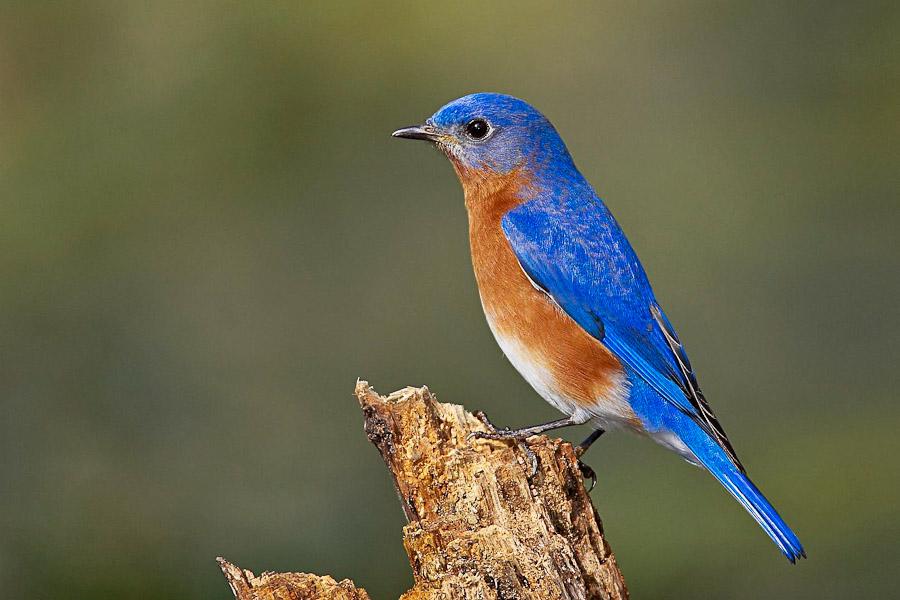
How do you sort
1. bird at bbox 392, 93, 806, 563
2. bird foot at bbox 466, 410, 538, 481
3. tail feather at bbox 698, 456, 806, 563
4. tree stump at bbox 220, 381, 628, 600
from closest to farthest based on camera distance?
tree stump at bbox 220, 381, 628, 600
bird foot at bbox 466, 410, 538, 481
tail feather at bbox 698, 456, 806, 563
bird at bbox 392, 93, 806, 563

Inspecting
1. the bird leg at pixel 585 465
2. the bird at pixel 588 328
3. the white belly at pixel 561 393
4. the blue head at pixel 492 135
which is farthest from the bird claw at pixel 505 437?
the blue head at pixel 492 135

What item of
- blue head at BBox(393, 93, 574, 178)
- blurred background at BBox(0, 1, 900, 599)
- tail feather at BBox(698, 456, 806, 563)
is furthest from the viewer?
blurred background at BBox(0, 1, 900, 599)

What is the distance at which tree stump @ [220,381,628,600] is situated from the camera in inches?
162

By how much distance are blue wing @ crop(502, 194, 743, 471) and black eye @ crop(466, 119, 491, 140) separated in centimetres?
52

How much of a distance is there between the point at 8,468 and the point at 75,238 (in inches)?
83.8

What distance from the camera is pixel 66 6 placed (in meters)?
10.1

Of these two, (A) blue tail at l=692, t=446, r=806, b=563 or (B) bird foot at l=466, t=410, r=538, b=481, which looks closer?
(B) bird foot at l=466, t=410, r=538, b=481

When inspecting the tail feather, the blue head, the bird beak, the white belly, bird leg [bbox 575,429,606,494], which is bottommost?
the tail feather

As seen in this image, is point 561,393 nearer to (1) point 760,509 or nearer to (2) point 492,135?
(1) point 760,509

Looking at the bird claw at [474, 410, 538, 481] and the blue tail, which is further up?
the bird claw at [474, 410, 538, 481]

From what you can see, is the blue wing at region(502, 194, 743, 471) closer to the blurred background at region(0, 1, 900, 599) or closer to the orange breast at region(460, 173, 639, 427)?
the orange breast at region(460, 173, 639, 427)

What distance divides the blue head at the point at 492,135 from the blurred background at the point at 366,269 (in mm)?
2464

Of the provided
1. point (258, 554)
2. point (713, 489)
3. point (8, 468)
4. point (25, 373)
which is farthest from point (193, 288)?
point (713, 489)

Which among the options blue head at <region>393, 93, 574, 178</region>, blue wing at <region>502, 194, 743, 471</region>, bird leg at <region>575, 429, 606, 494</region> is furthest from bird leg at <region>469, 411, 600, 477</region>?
blue head at <region>393, 93, 574, 178</region>
